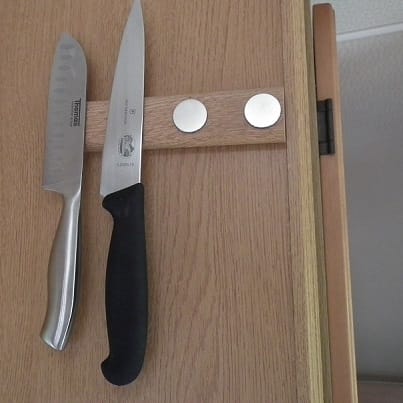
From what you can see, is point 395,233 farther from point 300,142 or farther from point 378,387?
point 300,142

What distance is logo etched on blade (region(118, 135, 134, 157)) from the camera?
32 cm

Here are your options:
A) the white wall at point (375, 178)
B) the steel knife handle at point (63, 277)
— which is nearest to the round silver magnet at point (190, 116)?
the steel knife handle at point (63, 277)

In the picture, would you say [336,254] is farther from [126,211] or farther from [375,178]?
[375,178]

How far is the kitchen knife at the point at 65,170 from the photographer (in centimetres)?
31

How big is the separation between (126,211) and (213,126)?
0.32 ft

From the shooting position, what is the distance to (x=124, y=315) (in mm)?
290

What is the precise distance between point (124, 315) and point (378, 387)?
68 cm

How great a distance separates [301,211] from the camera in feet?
0.94

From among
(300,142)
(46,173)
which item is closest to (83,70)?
(46,173)

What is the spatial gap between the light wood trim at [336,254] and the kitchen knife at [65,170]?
23 centimetres

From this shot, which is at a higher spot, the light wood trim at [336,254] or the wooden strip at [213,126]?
A: the wooden strip at [213,126]

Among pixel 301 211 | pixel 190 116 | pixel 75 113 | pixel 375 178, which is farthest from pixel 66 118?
pixel 375 178

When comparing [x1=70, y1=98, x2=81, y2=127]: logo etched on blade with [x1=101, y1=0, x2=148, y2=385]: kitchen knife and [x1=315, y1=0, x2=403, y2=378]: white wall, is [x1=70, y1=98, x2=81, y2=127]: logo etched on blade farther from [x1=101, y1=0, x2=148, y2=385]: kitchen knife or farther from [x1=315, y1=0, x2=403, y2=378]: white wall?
[x1=315, y1=0, x2=403, y2=378]: white wall

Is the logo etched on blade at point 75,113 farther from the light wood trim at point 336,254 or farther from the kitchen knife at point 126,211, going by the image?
the light wood trim at point 336,254
